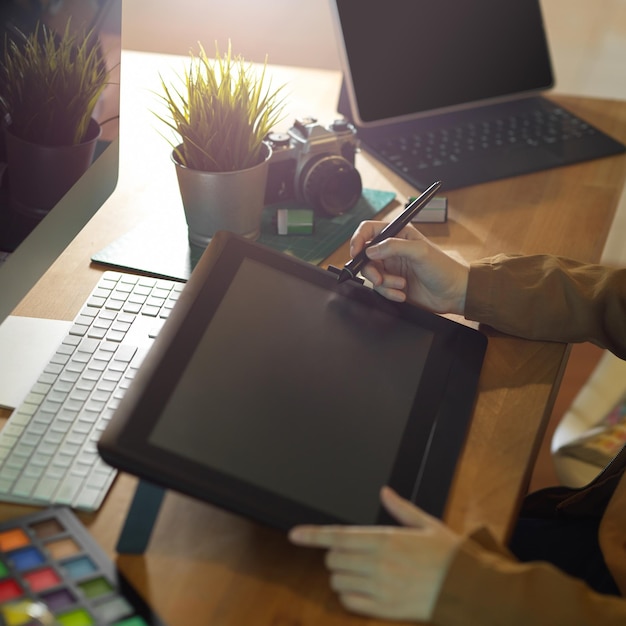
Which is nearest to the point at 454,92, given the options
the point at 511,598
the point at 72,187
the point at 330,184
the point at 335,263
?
the point at 330,184

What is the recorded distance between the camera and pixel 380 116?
4.21 ft

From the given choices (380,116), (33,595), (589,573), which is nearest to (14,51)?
(33,595)

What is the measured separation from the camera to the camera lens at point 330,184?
3.49ft

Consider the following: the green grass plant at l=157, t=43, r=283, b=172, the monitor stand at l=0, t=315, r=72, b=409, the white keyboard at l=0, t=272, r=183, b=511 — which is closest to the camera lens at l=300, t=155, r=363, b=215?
the green grass plant at l=157, t=43, r=283, b=172

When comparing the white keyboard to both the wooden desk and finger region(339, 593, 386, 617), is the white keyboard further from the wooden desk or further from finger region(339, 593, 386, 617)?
finger region(339, 593, 386, 617)

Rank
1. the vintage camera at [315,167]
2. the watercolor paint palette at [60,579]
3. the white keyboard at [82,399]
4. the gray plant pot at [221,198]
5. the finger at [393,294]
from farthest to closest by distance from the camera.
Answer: the vintage camera at [315,167]
the gray plant pot at [221,198]
the finger at [393,294]
the white keyboard at [82,399]
the watercolor paint palette at [60,579]

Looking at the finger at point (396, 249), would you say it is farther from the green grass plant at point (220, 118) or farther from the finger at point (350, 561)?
the finger at point (350, 561)

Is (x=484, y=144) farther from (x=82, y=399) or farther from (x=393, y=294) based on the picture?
(x=82, y=399)

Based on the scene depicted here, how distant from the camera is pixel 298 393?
67cm

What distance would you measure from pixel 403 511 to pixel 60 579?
0.26m

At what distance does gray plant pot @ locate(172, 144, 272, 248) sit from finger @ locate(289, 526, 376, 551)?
0.48 metres

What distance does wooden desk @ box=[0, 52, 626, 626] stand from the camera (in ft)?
1.99

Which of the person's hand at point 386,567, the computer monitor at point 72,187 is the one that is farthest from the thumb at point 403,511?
the computer monitor at point 72,187

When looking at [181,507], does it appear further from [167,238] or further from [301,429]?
[167,238]
